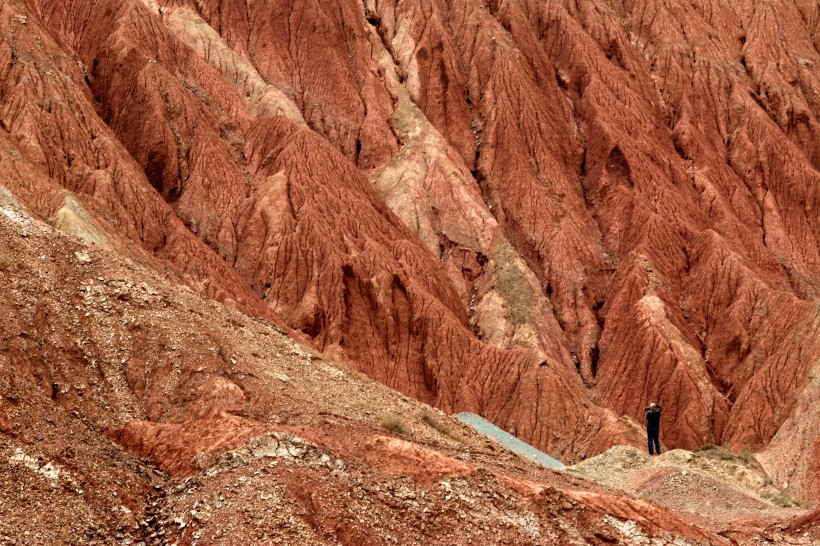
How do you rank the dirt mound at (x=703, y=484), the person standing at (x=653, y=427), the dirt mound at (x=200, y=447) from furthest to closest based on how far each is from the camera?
the person standing at (x=653, y=427)
the dirt mound at (x=703, y=484)
the dirt mound at (x=200, y=447)

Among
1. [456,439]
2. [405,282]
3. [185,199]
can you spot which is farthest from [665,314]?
[456,439]

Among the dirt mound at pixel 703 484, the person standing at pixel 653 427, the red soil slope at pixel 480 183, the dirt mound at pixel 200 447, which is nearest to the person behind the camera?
the dirt mound at pixel 200 447

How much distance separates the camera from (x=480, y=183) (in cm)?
6775

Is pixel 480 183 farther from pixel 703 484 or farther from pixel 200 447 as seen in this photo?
pixel 200 447

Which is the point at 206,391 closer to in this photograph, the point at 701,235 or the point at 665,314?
the point at 665,314

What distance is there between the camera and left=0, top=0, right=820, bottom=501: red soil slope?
5119 centimetres

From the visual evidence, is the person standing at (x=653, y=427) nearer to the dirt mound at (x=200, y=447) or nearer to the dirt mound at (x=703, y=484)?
the dirt mound at (x=703, y=484)

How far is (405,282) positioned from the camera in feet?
179

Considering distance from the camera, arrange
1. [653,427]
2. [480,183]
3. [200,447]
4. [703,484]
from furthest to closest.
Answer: [480,183] → [653,427] → [703,484] → [200,447]

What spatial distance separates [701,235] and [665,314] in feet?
24.2

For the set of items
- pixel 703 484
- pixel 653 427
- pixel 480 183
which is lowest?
pixel 703 484

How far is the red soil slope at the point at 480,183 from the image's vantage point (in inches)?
2015

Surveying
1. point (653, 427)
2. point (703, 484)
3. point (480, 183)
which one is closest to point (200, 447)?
point (703, 484)

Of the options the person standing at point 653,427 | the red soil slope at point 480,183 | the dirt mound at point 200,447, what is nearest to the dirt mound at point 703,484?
the person standing at point 653,427
